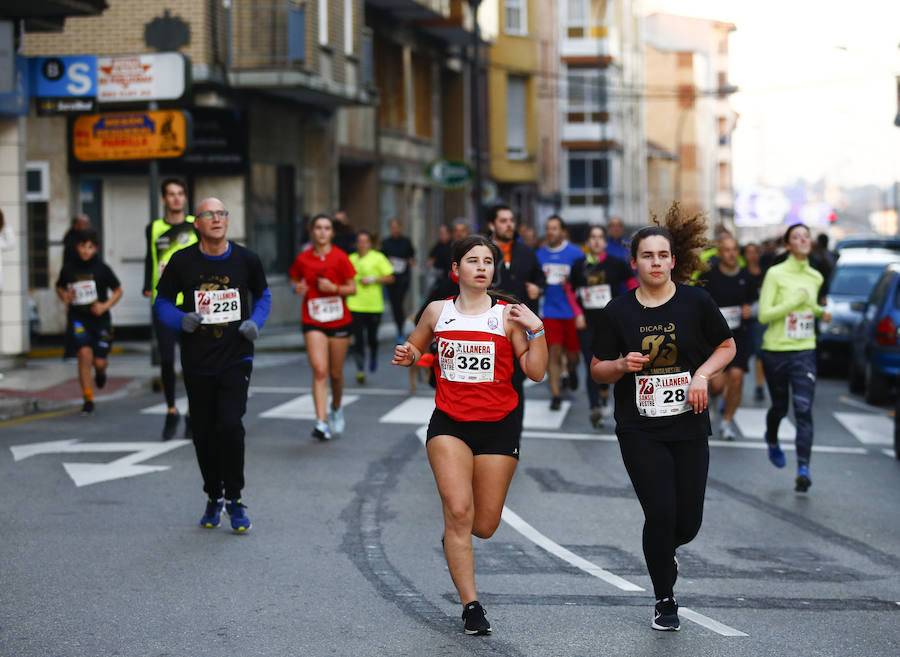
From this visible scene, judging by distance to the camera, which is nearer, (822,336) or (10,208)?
(10,208)

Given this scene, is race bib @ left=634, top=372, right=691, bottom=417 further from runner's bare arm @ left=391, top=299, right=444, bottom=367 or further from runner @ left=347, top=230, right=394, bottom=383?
runner @ left=347, top=230, right=394, bottom=383

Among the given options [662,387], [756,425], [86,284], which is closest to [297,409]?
[86,284]

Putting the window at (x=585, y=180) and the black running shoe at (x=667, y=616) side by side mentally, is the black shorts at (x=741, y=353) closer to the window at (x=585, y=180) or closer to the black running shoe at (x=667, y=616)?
the black running shoe at (x=667, y=616)

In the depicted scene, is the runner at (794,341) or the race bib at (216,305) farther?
the runner at (794,341)

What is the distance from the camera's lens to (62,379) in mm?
16750

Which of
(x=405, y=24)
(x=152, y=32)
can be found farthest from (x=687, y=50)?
(x=152, y=32)

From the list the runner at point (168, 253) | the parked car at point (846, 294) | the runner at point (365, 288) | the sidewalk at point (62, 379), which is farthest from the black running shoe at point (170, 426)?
the parked car at point (846, 294)

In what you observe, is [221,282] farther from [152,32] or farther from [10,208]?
[152,32]

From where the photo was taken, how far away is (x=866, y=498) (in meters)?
10.4

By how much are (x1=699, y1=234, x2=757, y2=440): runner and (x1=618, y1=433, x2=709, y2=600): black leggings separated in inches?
273

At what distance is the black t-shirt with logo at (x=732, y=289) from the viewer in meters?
13.4

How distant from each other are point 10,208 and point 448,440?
13657mm

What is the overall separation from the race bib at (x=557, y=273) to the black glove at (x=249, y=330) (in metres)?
6.74

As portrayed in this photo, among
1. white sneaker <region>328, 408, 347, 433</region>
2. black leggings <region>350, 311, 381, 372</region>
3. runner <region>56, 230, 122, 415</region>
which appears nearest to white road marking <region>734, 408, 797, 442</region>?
white sneaker <region>328, 408, 347, 433</region>
